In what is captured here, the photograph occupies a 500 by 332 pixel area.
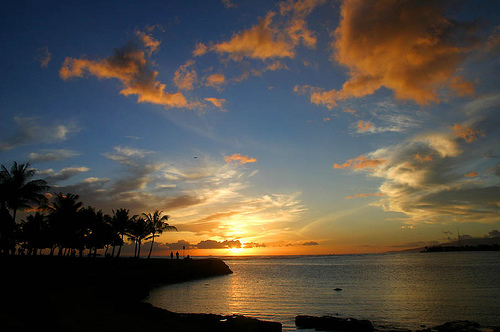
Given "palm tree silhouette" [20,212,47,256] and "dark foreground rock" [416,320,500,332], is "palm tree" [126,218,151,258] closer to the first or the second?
"palm tree silhouette" [20,212,47,256]

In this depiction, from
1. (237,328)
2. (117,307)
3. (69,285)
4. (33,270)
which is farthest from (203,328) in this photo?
(33,270)

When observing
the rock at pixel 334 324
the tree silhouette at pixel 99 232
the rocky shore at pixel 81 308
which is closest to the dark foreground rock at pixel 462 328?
the rock at pixel 334 324

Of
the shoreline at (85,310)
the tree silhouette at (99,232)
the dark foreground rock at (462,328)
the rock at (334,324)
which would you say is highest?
the tree silhouette at (99,232)

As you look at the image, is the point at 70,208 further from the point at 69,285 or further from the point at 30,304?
the point at 30,304

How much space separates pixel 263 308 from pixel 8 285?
81.7 feet

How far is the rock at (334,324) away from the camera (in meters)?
20.8

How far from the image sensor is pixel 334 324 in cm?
2127

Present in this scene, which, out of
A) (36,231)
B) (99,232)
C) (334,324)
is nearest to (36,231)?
(36,231)

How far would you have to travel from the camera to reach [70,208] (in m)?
56.7

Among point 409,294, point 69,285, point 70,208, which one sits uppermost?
point 70,208

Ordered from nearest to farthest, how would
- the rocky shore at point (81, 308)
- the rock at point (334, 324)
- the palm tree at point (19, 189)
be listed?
the rocky shore at point (81, 308) < the rock at point (334, 324) < the palm tree at point (19, 189)

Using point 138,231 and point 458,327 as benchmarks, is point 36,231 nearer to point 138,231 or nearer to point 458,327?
point 138,231

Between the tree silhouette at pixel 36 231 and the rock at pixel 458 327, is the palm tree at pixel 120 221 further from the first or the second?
the rock at pixel 458 327

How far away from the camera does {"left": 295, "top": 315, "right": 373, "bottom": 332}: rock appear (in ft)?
68.3
